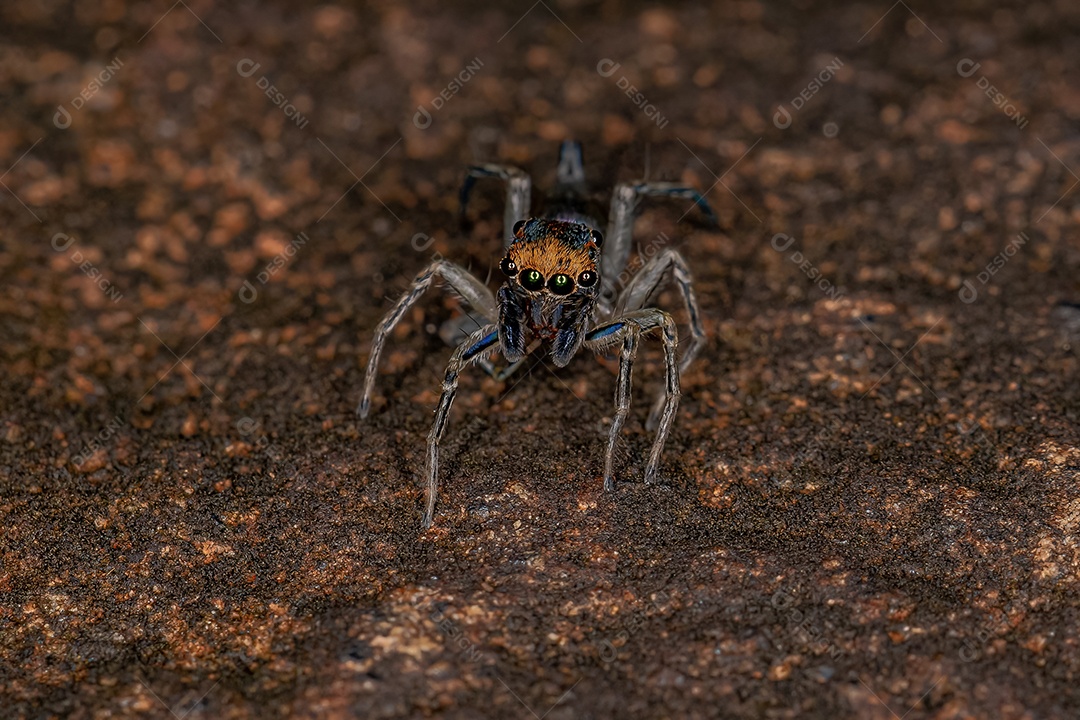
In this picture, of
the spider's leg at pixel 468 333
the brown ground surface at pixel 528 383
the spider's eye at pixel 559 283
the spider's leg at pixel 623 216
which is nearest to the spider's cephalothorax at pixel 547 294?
the spider's eye at pixel 559 283

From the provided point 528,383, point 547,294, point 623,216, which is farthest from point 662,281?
point 528,383

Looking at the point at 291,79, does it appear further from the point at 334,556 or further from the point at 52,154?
the point at 334,556

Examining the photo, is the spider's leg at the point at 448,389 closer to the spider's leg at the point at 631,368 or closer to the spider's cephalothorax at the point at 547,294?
the spider's cephalothorax at the point at 547,294

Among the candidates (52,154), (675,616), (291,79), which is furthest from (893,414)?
(52,154)

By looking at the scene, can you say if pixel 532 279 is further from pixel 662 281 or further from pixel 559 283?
Answer: pixel 662 281

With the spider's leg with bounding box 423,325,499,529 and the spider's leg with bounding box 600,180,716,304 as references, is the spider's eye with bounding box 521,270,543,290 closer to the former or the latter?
the spider's leg with bounding box 423,325,499,529

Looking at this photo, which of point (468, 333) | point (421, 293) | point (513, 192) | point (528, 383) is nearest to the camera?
point (421, 293)

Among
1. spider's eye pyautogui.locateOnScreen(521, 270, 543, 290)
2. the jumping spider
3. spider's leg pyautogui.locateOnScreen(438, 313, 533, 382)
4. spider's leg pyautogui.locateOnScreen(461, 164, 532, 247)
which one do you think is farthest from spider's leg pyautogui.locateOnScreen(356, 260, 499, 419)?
spider's leg pyautogui.locateOnScreen(461, 164, 532, 247)
